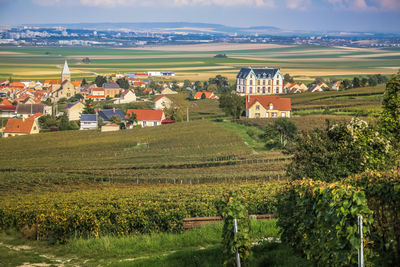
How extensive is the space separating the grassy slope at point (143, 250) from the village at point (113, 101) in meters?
54.7

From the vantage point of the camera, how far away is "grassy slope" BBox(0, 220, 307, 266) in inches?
468

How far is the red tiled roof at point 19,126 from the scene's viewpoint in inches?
2707

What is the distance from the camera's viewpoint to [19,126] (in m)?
69.4

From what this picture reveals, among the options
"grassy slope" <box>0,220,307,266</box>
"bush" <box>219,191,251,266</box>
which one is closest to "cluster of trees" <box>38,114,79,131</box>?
"grassy slope" <box>0,220,307,266</box>

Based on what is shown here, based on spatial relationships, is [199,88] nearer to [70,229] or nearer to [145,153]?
[145,153]

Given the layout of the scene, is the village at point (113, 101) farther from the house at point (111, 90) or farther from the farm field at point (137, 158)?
the farm field at point (137, 158)

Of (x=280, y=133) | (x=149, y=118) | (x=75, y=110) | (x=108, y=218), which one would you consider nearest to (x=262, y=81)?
(x=149, y=118)

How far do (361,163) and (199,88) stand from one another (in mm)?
119470

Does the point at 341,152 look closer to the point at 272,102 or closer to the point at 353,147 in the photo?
the point at 353,147

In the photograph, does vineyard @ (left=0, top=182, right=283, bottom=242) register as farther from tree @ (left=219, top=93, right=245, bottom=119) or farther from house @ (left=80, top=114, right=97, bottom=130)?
house @ (left=80, top=114, right=97, bottom=130)

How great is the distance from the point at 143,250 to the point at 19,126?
60.4 metres

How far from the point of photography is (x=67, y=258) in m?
13.5

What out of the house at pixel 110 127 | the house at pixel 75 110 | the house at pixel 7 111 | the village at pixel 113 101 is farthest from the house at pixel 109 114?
the house at pixel 7 111

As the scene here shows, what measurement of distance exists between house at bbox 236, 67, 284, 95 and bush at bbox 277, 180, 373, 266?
95186 mm
